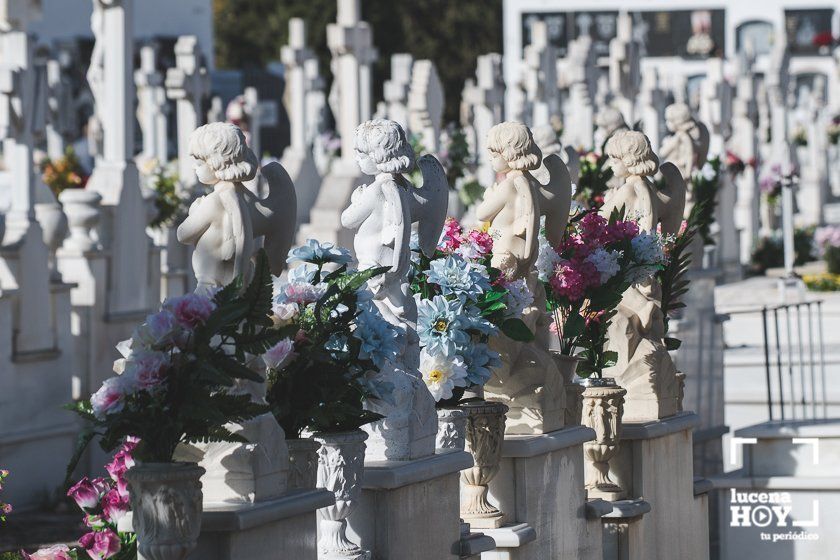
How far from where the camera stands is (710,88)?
28281 millimetres

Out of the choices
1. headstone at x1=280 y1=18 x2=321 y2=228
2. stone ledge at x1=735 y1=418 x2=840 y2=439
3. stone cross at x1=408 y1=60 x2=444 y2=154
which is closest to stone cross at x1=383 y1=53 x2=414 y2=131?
headstone at x1=280 y1=18 x2=321 y2=228

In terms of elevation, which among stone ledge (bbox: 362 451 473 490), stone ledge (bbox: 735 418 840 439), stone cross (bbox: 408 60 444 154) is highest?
stone cross (bbox: 408 60 444 154)

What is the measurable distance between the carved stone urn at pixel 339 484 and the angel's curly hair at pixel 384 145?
0.97 m

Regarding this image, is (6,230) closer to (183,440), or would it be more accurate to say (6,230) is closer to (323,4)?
(183,440)

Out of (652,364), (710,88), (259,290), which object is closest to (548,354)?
(652,364)

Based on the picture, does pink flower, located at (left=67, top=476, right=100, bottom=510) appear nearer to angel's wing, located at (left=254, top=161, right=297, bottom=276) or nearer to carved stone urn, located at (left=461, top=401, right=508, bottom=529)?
angel's wing, located at (left=254, top=161, right=297, bottom=276)

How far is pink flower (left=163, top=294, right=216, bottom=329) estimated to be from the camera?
4828 mm

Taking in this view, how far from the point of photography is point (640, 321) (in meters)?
9.00

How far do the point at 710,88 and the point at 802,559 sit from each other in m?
18.7

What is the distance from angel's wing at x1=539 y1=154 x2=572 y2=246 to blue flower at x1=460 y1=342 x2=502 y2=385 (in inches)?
44.8

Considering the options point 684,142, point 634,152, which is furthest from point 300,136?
point 634,152

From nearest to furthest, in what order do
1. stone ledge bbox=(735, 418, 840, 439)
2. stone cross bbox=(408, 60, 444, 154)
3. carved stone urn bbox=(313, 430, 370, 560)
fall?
→ carved stone urn bbox=(313, 430, 370, 560)
stone ledge bbox=(735, 418, 840, 439)
stone cross bbox=(408, 60, 444, 154)

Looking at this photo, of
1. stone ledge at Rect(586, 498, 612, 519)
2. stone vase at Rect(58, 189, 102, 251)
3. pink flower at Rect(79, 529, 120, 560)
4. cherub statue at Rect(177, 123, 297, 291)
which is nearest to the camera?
cherub statue at Rect(177, 123, 297, 291)

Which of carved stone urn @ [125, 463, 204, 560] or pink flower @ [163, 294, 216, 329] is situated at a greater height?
pink flower @ [163, 294, 216, 329]
